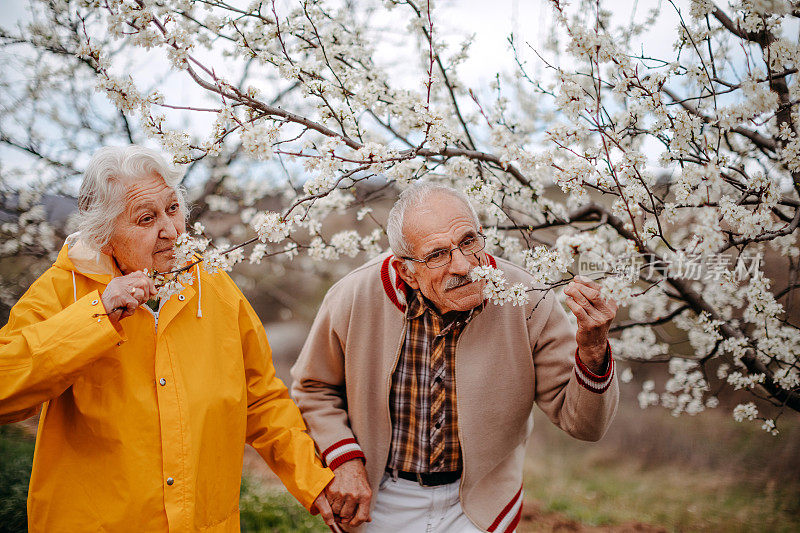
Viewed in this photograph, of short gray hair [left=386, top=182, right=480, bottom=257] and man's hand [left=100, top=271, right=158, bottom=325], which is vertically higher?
short gray hair [left=386, top=182, right=480, bottom=257]

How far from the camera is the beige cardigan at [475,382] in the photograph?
204 centimetres

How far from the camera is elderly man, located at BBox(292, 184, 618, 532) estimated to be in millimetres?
2002

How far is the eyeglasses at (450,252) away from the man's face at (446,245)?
0.5 inches

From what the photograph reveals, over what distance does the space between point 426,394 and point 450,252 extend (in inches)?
23.9

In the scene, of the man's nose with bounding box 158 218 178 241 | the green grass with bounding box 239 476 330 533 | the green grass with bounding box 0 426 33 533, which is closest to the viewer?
the man's nose with bounding box 158 218 178 241

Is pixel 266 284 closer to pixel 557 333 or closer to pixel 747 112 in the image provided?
pixel 557 333

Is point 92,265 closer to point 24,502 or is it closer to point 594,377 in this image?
point 594,377

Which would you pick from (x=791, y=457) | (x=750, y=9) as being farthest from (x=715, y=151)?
(x=791, y=457)

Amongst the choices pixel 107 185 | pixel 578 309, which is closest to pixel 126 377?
pixel 107 185

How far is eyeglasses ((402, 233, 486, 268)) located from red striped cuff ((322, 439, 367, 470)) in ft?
2.67

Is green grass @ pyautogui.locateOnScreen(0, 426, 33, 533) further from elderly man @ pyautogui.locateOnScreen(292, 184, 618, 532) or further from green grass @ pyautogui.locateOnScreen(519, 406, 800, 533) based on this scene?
green grass @ pyautogui.locateOnScreen(519, 406, 800, 533)

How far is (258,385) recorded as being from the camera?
2115 mm

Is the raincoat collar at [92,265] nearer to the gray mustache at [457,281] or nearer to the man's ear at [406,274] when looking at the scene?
the man's ear at [406,274]

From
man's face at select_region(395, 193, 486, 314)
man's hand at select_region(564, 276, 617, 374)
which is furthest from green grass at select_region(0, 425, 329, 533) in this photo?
man's hand at select_region(564, 276, 617, 374)
